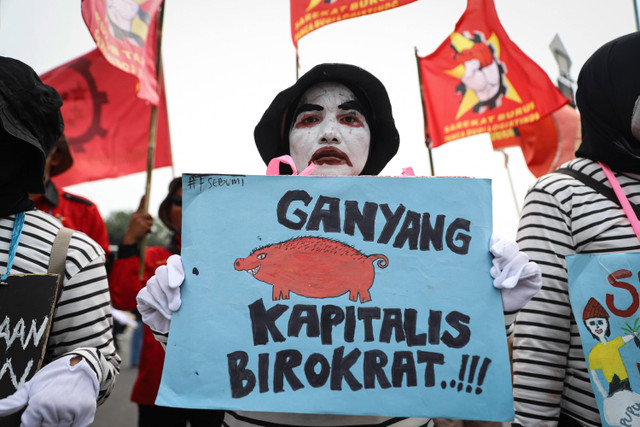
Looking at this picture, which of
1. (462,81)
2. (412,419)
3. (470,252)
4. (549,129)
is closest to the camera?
(470,252)

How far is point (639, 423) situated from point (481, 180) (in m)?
0.86

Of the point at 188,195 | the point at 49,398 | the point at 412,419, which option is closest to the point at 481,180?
the point at 412,419

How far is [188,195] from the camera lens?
1513 millimetres

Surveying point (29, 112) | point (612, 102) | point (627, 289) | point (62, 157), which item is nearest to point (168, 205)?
point (62, 157)

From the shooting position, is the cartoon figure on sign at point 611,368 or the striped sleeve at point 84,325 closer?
the cartoon figure on sign at point 611,368

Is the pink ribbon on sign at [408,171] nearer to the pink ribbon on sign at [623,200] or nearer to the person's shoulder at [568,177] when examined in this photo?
the person's shoulder at [568,177]

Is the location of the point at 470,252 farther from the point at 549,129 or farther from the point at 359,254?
the point at 549,129

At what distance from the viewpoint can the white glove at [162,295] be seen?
1412 millimetres

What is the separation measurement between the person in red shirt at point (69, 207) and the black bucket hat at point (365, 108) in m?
1.74

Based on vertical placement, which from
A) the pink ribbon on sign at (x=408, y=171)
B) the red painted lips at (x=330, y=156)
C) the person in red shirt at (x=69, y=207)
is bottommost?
the pink ribbon on sign at (x=408, y=171)

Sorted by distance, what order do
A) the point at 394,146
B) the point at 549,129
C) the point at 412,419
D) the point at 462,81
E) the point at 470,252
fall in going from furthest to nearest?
the point at 549,129 → the point at 462,81 → the point at 394,146 → the point at 412,419 → the point at 470,252

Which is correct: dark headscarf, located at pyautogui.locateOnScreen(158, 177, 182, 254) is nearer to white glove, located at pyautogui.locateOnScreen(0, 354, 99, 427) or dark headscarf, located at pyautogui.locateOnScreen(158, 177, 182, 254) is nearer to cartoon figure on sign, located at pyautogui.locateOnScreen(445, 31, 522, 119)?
white glove, located at pyautogui.locateOnScreen(0, 354, 99, 427)

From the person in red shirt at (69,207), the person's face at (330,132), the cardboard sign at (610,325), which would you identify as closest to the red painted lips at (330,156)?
the person's face at (330,132)

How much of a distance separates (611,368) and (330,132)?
49.0 inches
